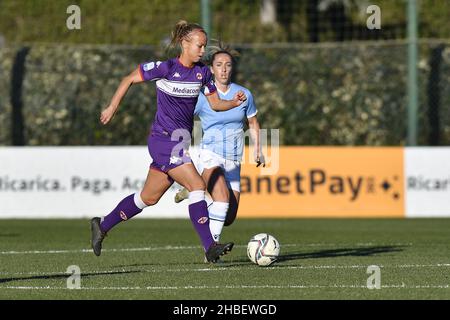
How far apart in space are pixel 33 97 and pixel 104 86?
4.44ft

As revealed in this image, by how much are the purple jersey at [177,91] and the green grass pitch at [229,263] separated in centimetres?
140

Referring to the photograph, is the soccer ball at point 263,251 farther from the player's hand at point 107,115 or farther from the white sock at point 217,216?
the player's hand at point 107,115

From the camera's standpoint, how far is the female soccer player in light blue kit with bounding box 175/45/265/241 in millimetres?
11898

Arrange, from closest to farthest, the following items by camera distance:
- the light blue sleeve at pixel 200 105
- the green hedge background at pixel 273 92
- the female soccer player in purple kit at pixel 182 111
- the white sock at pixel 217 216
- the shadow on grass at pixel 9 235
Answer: the female soccer player in purple kit at pixel 182 111 → the white sock at pixel 217 216 → the light blue sleeve at pixel 200 105 → the shadow on grass at pixel 9 235 → the green hedge background at pixel 273 92

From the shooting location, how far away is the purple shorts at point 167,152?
434 inches

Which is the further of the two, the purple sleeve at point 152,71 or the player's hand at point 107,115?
the purple sleeve at point 152,71

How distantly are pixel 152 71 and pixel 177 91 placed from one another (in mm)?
336

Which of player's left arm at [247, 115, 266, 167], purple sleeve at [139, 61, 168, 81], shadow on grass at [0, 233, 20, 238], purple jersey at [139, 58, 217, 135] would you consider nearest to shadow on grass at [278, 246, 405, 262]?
player's left arm at [247, 115, 266, 167]

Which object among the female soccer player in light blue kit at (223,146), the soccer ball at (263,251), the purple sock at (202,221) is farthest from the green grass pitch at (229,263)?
the female soccer player in light blue kit at (223,146)

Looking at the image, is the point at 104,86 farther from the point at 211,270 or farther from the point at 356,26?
the point at 211,270

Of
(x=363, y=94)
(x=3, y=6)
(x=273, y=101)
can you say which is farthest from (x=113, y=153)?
(x=3, y=6)

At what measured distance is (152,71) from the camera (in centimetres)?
1087

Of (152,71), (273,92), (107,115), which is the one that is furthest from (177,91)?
(273,92)

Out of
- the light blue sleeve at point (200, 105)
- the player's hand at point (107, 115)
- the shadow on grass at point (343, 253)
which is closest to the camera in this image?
the player's hand at point (107, 115)
